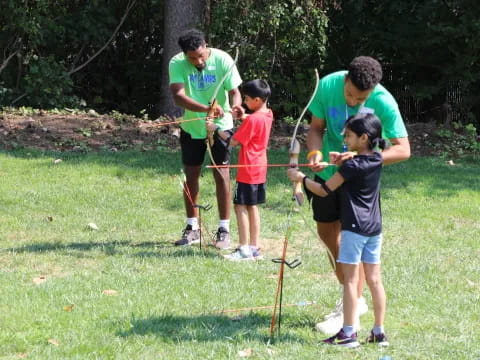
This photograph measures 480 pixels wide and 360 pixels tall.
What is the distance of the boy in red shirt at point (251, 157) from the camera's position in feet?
21.7

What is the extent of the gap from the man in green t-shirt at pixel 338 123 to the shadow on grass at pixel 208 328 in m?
0.38

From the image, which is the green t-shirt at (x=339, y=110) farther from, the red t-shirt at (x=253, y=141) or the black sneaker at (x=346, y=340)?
the red t-shirt at (x=253, y=141)

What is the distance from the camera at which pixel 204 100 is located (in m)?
7.29

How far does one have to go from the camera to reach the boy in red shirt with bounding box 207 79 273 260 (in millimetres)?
6609

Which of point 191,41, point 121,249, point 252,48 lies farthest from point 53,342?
point 252,48

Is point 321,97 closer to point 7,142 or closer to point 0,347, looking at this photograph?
point 0,347

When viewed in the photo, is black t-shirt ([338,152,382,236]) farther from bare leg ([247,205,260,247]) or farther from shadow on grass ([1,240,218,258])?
shadow on grass ([1,240,218,258])

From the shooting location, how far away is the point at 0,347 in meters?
4.78

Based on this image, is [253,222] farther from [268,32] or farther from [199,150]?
[268,32]

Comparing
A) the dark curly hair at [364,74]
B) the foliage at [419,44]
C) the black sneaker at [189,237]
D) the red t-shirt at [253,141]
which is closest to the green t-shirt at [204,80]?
the red t-shirt at [253,141]

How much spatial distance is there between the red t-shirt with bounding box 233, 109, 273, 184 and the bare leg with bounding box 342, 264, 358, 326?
1.98 meters

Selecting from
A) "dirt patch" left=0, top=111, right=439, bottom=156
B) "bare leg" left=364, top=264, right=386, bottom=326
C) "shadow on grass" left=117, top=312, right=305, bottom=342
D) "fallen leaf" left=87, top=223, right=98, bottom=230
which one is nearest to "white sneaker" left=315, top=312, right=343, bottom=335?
"shadow on grass" left=117, top=312, right=305, bottom=342

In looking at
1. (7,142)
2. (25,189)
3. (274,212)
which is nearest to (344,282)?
(274,212)

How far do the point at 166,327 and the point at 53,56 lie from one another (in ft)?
34.0
